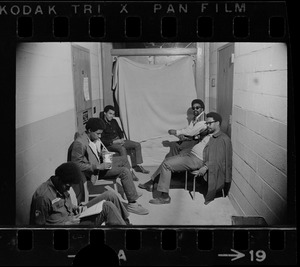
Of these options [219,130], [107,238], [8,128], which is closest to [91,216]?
[107,238]

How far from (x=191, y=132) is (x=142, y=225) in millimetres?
623

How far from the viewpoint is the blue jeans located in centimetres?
277

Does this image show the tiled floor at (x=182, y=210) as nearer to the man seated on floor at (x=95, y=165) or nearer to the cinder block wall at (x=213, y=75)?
the man seated on floor at (x=95, y=165)

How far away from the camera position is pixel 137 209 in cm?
270

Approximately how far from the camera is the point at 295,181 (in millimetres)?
2609

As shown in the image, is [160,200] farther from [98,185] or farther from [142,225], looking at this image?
[98,185]

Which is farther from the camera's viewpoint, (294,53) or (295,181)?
(295,181)

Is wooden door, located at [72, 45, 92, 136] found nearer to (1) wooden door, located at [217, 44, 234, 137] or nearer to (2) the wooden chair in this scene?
(2) the wooden chair

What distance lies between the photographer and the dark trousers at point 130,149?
2736 millimetres

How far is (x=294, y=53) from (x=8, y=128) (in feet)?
5.25

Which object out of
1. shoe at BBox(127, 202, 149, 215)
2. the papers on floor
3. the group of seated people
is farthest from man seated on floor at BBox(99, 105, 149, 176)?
the papers on floor
